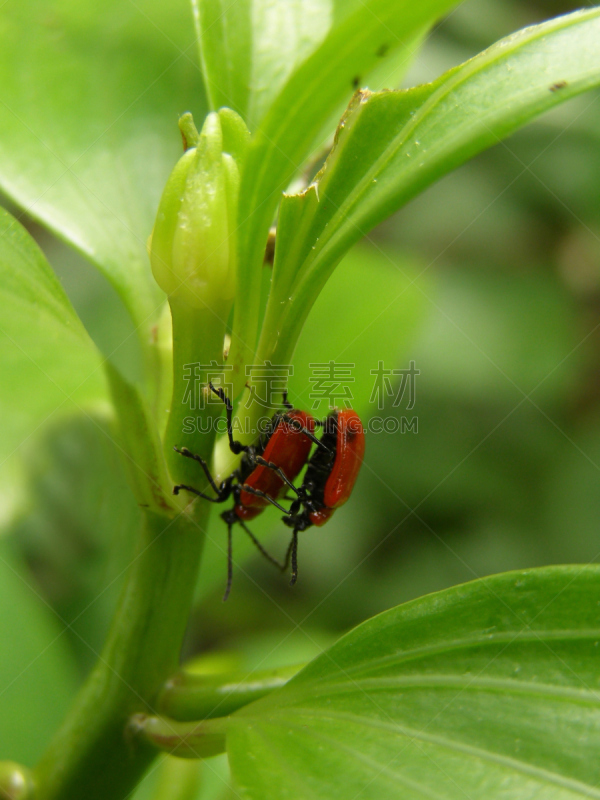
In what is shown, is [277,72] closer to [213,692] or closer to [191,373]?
[191,373]

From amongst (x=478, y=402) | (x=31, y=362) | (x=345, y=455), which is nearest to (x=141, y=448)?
(x=31, y=362)

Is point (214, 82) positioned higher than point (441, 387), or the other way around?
point (214, 82)

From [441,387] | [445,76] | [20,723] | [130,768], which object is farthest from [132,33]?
[441,387]

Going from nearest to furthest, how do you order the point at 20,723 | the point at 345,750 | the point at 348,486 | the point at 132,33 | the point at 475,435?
the point at 345,750 < the point at 132,33 < the point at 20,723 < the point at 348,486 < the point at 475,435

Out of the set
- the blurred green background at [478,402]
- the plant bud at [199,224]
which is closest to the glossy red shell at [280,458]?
the plant bud at [199,224]

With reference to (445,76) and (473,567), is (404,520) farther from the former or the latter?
(445,76)

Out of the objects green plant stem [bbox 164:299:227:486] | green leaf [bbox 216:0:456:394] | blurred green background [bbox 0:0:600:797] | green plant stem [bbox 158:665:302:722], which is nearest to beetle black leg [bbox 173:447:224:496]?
green plant stem [bbox 164:299:227:486]

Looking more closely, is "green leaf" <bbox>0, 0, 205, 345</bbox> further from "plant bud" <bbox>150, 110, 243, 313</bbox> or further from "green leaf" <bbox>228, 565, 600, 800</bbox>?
"green leaf" <bbox>228, 565, 600, 800</bbox>
